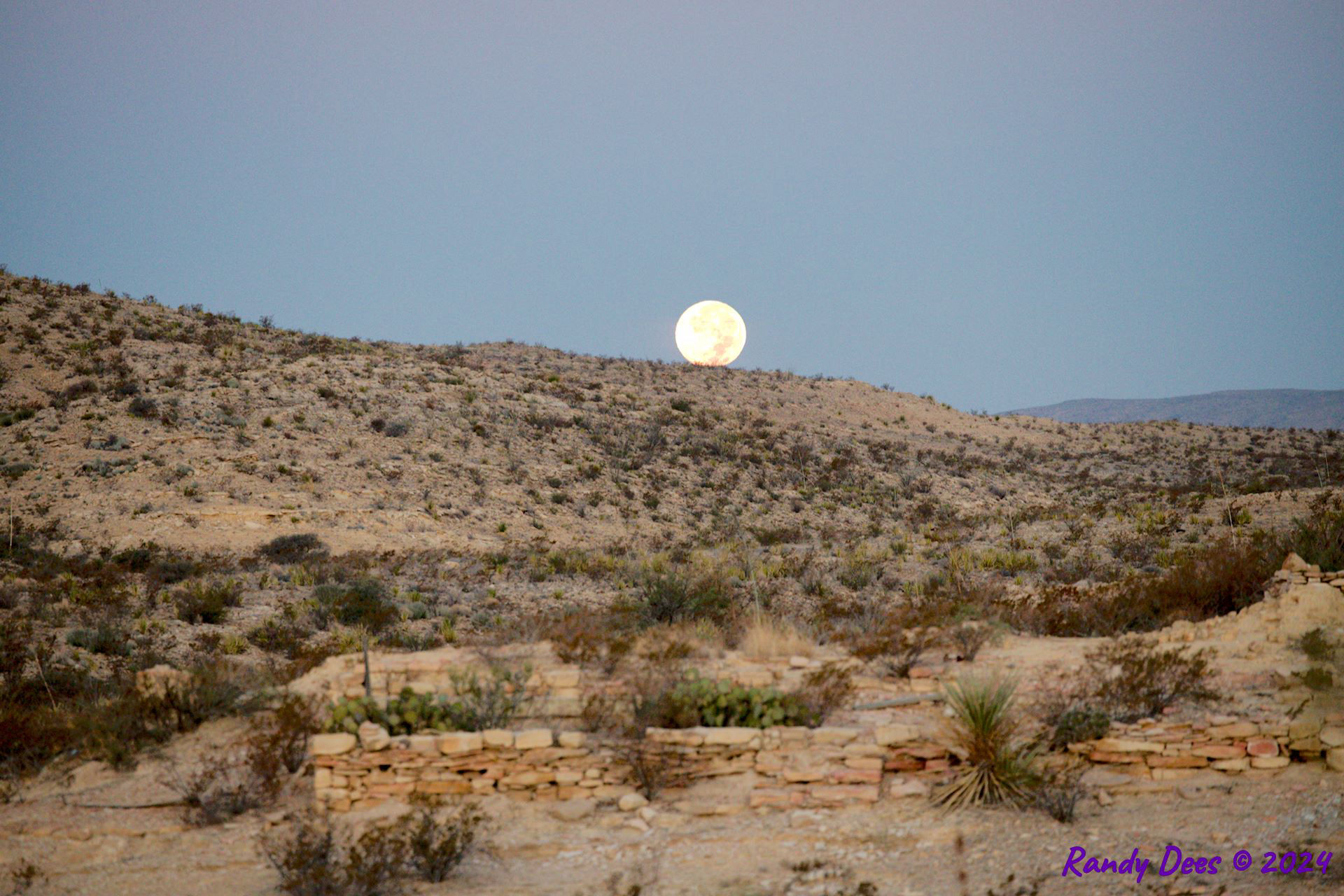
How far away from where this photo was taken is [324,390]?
121 ft

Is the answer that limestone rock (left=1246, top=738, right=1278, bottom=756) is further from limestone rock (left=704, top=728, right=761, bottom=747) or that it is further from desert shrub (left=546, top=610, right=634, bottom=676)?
desert shrub (left=546, top=610, right=634, bottom=676)

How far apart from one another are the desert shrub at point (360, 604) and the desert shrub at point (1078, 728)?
11.8 meters

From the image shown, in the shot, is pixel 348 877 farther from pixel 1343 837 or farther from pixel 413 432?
pixel 413 432

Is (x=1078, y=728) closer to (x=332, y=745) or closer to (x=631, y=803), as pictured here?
(x=631, y=803)

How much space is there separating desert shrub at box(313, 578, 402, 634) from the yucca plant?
11312 mm

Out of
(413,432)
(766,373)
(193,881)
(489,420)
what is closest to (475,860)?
(193,881)

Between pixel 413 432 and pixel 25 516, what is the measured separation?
13.2 meters

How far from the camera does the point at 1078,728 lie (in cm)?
863

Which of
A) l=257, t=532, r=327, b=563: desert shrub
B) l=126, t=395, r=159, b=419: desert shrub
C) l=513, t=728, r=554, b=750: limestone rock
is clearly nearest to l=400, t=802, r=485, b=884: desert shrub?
l=513, t=728, r=554, b=750: limestone rock

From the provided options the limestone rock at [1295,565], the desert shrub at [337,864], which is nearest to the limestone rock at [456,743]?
the desert shrub at [337,864]

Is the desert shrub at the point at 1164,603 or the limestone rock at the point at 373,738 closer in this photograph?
the limestone rock at the point at 373,738

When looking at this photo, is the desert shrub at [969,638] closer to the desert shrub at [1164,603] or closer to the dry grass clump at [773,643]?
the dry grass clump at [773,643]

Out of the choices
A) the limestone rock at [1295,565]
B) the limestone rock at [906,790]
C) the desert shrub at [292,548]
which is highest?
the desert shrub at [292,548]

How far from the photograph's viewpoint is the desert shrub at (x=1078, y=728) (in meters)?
8.62
